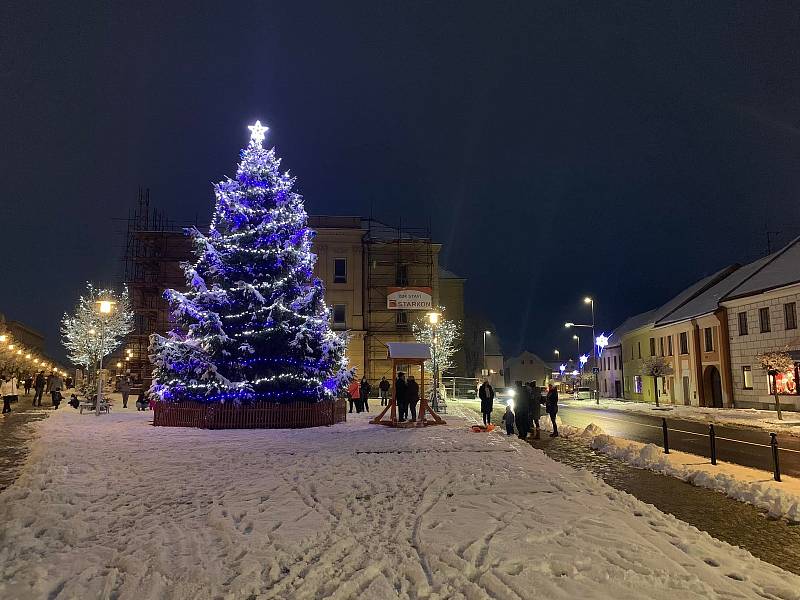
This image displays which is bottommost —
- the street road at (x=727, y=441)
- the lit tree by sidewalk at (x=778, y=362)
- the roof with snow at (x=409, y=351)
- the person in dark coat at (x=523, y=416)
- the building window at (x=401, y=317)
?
the street road at (x=727, y=441)

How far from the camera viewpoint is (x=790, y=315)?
30969 millimetres

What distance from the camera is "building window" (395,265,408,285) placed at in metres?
53.2

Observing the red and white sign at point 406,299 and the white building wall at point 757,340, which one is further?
the red and white sign at point 406,299

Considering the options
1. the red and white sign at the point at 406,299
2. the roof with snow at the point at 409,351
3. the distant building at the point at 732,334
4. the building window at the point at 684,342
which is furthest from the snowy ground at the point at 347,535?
the red and white sign at the point at 406,299

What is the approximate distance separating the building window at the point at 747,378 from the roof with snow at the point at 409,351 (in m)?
22.3

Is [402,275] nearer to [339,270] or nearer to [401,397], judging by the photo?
[339,270]

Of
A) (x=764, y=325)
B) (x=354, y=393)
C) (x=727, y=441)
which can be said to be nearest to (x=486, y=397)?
(x=727, y=441)

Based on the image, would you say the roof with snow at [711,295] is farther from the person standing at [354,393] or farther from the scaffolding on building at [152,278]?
the scaffolding on building at [152,278]

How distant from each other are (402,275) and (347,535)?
154ft

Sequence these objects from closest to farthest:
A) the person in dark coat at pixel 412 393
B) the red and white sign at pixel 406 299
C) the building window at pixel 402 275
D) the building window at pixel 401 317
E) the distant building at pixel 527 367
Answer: the person in dark coat at pixel 412 393 < the red and white sign at pixel 406 299 < the building window at pixel 401 317 < the building window at pixel 402 275 < the distant building at pixel 527 367

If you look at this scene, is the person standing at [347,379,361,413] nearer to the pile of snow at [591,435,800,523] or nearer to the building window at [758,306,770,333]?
the pile of snow at [591,435,800,523]

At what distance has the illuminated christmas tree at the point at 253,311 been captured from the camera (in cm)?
2044

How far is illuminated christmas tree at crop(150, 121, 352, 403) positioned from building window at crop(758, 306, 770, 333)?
969 inches

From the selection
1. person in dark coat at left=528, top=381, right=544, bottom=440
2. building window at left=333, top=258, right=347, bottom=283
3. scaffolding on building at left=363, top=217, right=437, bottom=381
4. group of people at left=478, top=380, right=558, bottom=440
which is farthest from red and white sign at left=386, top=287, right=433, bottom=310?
person in dark coat at left=528, top=381, right=544, bottom=440
